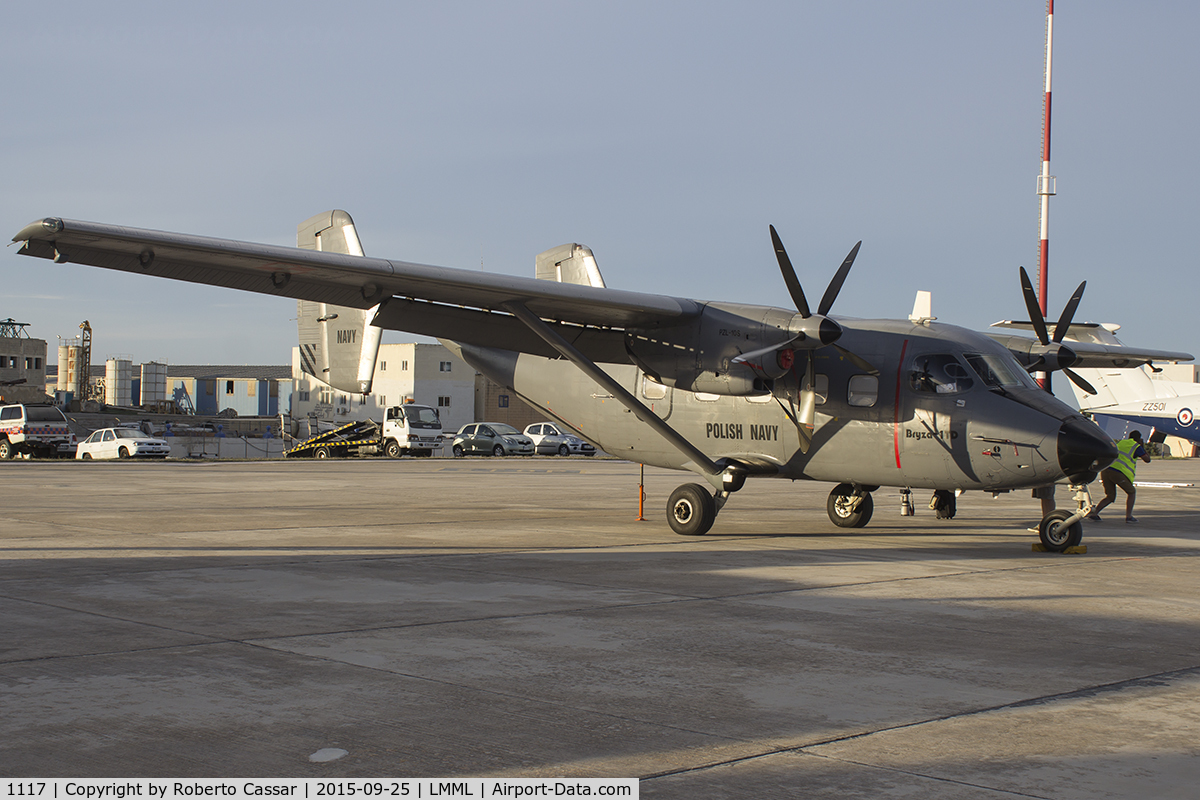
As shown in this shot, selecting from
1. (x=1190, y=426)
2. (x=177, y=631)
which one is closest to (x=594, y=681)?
(x=177, y=631)

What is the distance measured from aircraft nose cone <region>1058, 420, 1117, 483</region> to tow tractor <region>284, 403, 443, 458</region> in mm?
38966

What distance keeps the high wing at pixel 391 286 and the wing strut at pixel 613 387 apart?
220 mm

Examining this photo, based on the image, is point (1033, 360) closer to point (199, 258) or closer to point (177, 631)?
point (199, 258)

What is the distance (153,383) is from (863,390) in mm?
114300

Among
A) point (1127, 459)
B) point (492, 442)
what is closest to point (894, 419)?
point (1127, 459)

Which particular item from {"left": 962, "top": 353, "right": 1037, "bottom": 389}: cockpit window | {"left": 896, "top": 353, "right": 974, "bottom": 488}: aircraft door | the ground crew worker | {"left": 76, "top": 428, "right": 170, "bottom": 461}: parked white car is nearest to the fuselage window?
{"left": 896, "top": 353, "right": 974, "bottom": 488}: aircraft door

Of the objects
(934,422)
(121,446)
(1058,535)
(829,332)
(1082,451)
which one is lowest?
(121,446)

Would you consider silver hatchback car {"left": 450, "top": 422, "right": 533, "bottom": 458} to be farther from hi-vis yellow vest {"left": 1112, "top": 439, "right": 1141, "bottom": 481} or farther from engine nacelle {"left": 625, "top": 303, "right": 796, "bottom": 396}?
engine nacelle {"left": 625, "top": 303, "right": 796, "bottom": 396}

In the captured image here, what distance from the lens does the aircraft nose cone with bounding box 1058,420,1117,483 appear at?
12.8 metres

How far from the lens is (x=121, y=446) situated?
42.3 meters

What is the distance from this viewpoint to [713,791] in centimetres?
430

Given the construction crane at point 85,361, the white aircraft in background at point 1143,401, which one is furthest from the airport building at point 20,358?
the white aircraft in background at point 1143,401

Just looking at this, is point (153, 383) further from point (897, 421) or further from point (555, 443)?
point (897, 421)

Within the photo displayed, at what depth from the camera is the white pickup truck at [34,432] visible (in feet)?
139
